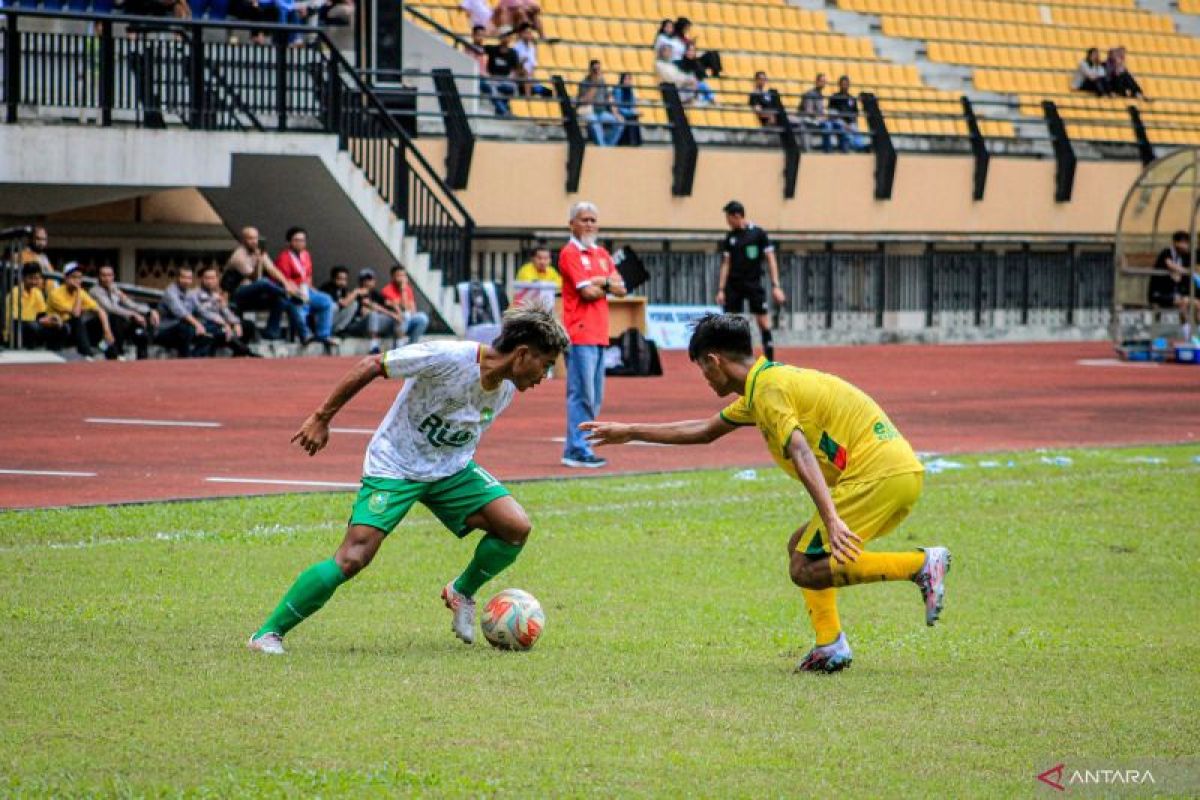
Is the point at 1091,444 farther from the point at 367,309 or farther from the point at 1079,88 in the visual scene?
the point at 1079,88

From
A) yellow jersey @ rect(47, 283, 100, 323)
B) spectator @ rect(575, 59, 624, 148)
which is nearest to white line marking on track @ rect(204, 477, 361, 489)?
yellow jersey @ rect(47, 283, 100, 323)

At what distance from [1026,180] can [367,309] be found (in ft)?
52.3

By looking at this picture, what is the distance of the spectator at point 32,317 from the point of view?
1011 inches

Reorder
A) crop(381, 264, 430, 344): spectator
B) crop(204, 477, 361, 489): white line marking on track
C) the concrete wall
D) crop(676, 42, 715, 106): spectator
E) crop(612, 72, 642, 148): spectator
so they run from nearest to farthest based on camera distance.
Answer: crop(204, 477, 361, 489): white line marking on track, crop(381, 264, 430, 344): spectator, the concrete wall, crop(612, 72, 642, 148): spectator, crop(676, 42, 715, 106): spectator

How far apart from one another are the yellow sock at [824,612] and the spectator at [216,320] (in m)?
19.8

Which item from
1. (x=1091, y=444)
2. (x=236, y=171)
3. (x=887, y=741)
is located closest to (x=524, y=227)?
(x=236, y=171)

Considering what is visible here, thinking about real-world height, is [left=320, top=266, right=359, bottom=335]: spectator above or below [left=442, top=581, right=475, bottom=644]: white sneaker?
above

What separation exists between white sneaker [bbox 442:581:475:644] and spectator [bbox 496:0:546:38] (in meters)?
27.0

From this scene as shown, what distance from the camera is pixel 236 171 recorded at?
29.6 metres

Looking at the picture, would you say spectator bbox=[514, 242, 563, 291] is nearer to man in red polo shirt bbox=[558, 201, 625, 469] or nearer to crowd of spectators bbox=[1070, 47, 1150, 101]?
man in red polo shirt bbox=[558, 201, 625, 469]

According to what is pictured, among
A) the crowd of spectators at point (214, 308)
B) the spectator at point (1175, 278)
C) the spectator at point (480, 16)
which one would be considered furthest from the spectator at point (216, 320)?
Result: the spectator at point (1175, 278)

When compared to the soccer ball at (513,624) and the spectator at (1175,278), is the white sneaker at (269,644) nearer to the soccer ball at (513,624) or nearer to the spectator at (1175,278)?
the soccer ball at (513,624)

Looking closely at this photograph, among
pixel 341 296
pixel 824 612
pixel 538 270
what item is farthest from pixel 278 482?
pixel 341 296

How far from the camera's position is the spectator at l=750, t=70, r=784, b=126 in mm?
36281
